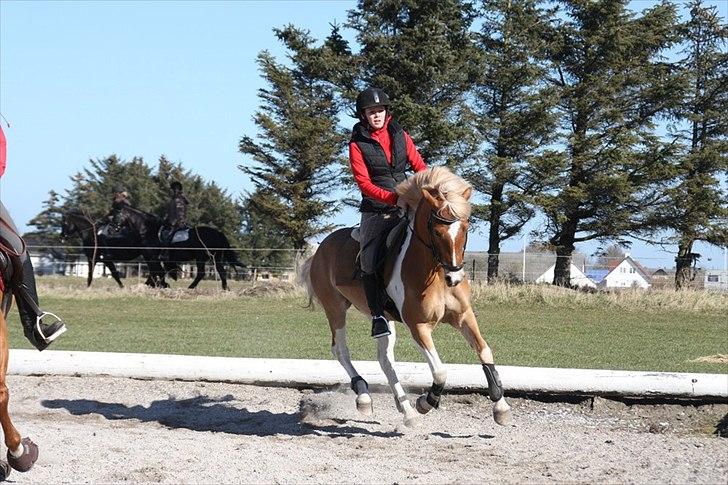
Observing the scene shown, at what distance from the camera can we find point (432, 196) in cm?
796

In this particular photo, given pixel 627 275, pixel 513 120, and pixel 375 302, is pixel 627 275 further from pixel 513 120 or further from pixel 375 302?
pixel 375 302

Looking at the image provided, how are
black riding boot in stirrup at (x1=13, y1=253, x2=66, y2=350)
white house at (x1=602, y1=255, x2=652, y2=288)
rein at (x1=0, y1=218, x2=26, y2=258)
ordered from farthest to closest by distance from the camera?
white house at (x1=602, y1=255, x2=652, y2=288) < black riding boot in stirrup at (x1=13, y1=253, x2=66, y2=350) < rein at (x1=0, y1=218, x2=26, y2=258)

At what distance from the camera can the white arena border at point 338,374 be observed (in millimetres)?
9039

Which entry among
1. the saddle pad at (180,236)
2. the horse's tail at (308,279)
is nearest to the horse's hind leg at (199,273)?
the saddle pad at (180,236)

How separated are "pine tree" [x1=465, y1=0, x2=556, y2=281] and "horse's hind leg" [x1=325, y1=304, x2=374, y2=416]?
2189cm

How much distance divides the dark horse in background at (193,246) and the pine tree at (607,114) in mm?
10545

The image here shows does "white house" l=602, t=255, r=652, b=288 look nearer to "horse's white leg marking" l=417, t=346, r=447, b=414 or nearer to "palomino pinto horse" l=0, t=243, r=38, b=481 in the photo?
"horse's white leg marking" l=417, t=346, r=447, b=414

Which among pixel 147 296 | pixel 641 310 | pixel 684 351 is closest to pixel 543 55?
pixel 641 310

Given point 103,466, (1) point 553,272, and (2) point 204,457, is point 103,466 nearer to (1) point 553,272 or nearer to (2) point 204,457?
(2) point 204,457

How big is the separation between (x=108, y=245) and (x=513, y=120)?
1438 cm

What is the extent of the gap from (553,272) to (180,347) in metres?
18.2

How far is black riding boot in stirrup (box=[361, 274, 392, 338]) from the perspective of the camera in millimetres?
8663

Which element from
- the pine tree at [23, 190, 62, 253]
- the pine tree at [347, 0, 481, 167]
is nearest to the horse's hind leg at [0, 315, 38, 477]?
the pine tree at [347, 0, 481, 167]

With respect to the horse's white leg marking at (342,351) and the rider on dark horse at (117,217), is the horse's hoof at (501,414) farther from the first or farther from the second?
the rider on dark horse at (117,217)
